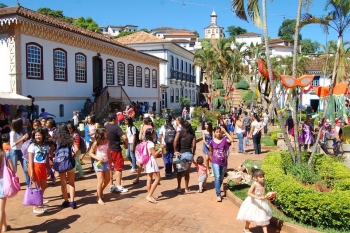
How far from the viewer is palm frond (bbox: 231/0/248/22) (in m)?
8.56

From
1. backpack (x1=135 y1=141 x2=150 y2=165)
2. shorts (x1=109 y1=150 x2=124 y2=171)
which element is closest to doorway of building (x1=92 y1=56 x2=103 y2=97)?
shorts (x1=109 y1=150 x2=124 y2=171)

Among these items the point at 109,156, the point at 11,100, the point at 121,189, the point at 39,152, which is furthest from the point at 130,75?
the point at 39,152

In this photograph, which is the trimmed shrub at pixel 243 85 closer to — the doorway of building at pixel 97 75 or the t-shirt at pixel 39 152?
the doorway of building at pixel 97 75

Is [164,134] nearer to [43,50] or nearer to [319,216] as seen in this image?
[319,216]

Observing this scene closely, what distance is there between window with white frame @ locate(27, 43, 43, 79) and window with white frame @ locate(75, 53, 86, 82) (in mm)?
3240

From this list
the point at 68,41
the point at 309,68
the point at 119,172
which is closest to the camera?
the point at 119,172

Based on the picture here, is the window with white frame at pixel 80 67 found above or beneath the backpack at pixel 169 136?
above

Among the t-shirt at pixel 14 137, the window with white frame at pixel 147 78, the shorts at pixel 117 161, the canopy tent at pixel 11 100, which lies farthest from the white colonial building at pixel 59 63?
the shorts at pixel 117 161

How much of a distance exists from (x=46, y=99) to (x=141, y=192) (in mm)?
12150

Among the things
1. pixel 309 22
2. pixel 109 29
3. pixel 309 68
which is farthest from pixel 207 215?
pixel 109 29

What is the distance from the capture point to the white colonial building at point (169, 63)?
34.1 metres

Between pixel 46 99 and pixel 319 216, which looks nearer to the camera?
pixel 319 216

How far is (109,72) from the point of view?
78.0 ft

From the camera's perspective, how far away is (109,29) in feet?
383
